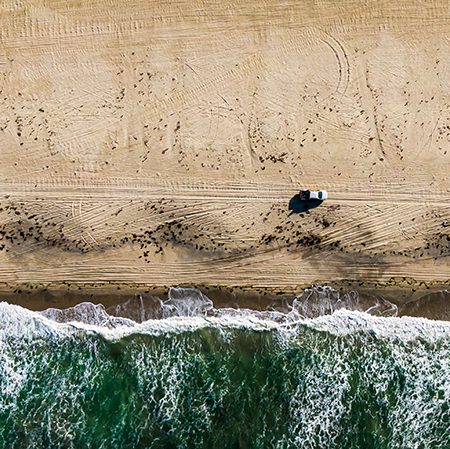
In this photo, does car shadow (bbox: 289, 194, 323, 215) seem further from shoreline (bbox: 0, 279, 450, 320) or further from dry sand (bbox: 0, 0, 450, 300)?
shoreline (bbox: 0, 279, 450, 320)

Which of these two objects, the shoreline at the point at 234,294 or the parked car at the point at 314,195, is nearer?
the parked car at the point at 314,195

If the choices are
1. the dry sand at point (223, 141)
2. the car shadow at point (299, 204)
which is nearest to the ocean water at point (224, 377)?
the dry sand at point (223, 141)

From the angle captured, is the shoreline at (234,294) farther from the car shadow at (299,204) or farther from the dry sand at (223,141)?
the car shadow at (299,204)

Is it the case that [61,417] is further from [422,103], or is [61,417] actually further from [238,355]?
[422,103]

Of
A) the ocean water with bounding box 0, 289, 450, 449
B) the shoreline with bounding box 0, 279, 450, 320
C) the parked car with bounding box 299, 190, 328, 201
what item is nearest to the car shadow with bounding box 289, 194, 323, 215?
the parked car with bounding box 299, 190, 328, 201

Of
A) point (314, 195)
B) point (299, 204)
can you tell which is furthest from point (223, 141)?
point (314, 195)

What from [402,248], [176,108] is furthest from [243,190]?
[402,248]
